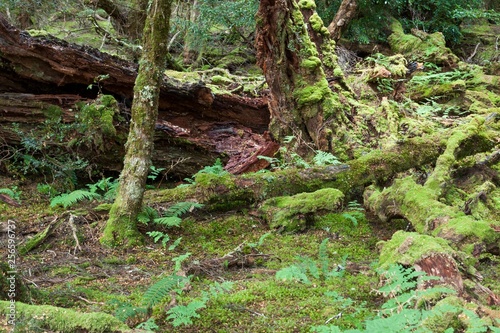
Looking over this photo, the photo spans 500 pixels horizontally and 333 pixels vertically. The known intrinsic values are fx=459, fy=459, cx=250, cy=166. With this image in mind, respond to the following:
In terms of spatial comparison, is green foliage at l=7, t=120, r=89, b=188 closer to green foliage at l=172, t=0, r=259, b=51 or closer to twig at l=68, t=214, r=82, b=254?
twig at l=68, t=214, r=82, b=254

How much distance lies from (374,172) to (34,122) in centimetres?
583

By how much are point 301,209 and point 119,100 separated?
480cm

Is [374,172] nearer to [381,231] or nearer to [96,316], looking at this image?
[381,231]

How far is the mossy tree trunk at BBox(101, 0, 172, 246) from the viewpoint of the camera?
5285mm

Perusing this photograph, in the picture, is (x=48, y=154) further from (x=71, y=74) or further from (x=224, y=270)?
(x=224, y=270)

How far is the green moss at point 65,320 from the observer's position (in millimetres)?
2605

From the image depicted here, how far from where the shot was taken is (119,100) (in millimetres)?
8961

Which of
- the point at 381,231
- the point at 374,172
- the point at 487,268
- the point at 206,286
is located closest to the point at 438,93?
the point at 374,172

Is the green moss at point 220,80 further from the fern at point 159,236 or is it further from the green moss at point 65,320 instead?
the green moss at point 65,320

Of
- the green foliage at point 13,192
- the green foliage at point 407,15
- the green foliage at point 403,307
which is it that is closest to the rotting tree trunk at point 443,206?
the green foliage at point 403,307

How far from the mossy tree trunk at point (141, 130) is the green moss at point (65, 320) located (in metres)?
2.57

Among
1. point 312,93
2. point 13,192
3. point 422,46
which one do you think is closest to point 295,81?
point 312,93

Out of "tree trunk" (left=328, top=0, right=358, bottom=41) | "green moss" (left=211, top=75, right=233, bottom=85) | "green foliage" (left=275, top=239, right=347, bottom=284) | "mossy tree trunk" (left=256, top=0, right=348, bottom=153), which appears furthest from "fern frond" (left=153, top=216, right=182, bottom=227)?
"tree trunk" (left=328, top=0, right=358, bottom=41)

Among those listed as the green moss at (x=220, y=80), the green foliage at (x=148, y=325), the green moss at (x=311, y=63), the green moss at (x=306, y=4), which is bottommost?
the green foliage at (x=148, y=325)
